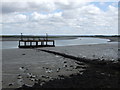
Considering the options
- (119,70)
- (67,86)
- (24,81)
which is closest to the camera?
(67,86)

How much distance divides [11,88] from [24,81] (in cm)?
244

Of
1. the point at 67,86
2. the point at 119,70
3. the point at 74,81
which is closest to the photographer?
the point at 67,86

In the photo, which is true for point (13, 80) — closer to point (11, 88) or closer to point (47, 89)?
point (11, 88)

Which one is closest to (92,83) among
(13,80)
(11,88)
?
(11,88)

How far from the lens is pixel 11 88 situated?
1588 centimetres

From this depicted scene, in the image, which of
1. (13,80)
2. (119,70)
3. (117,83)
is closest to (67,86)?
(117,83)

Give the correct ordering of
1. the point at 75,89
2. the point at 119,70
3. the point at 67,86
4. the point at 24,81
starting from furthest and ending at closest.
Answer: the point at 119,70, the point at 24,81, the point at 67,86, the point at 75,89

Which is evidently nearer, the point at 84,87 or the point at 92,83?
the point at 84,87

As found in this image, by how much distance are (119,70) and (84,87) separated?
7809mm

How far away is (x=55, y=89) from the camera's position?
14469mm

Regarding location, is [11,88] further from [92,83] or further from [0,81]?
[92,83]

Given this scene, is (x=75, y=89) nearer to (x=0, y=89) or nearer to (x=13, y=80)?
(x=0, y=89)

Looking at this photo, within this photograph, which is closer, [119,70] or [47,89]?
[47,89]

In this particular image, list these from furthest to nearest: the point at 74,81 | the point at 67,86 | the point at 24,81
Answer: the point at 24,81 < the point at 74,81 < the point at 67,86
